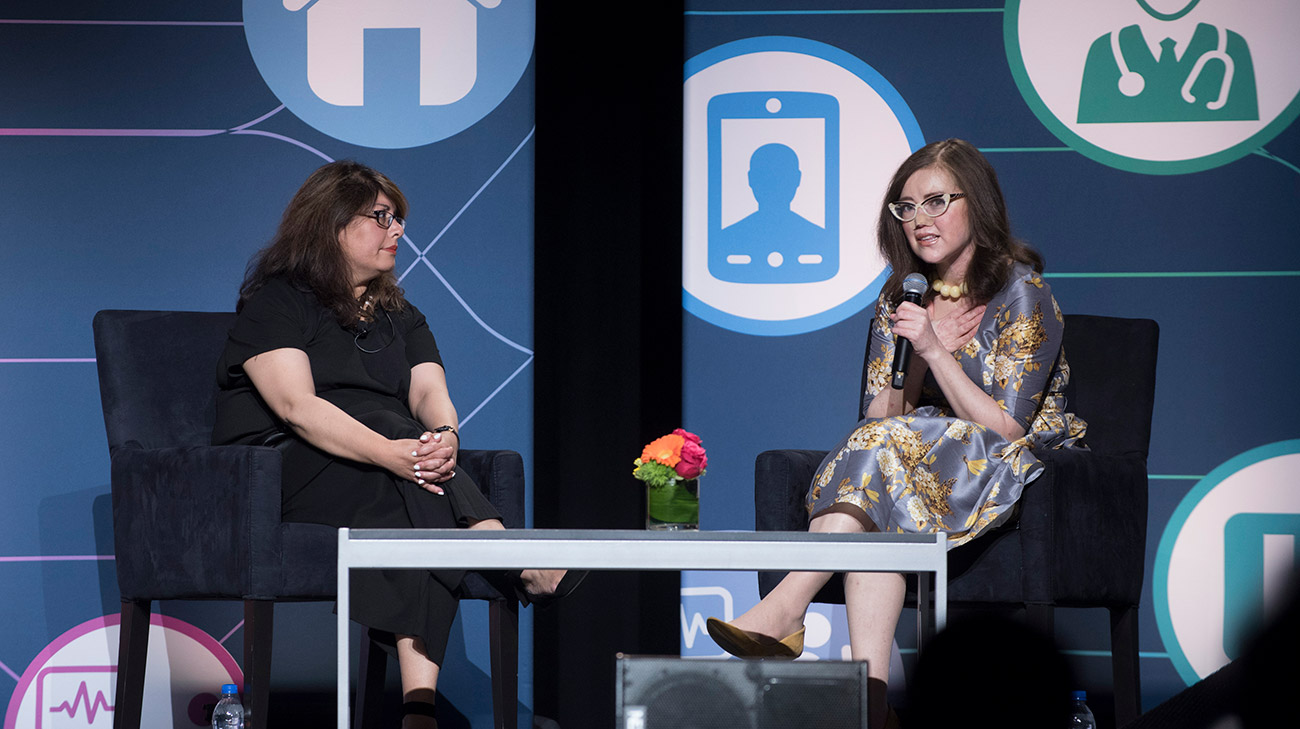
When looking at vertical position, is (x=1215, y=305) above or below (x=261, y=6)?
below

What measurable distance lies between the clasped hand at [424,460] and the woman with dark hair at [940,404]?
0.70m

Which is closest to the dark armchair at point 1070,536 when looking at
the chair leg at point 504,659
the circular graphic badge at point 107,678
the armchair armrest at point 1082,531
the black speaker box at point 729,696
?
the armchair armrest at point 1082,531

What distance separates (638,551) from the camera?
1.73 m

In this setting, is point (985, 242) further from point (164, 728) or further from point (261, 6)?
point (164, 728)

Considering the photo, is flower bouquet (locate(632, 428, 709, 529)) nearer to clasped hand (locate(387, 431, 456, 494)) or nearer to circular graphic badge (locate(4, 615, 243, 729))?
clasped hand (locate(387, 431, 456, 494))

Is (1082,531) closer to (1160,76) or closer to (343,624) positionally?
(343,624)

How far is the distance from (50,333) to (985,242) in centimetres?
258

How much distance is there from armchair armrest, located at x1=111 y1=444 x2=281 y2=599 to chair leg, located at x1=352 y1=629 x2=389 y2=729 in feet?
1.75

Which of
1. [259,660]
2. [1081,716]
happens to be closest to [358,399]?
[259,660]

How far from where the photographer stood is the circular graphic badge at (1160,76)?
3.34 m

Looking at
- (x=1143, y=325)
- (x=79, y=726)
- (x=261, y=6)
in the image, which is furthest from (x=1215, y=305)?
(x=79, y=726)

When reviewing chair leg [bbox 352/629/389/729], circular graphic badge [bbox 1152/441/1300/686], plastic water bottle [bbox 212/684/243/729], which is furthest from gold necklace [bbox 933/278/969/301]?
plastic water bottle [bbox 212/684/243/729]

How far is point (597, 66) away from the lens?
3.20m

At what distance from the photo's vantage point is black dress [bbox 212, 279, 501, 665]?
2.26 metres
